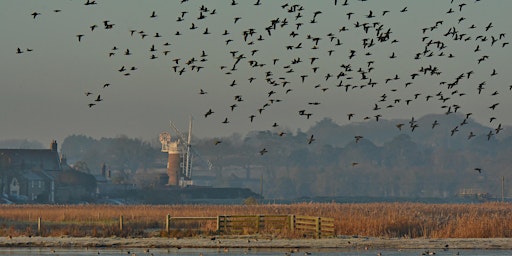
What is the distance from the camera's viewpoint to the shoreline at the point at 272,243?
62.4 metres

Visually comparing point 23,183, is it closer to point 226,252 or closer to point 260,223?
point 260,223

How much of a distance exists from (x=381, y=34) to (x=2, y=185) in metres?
143

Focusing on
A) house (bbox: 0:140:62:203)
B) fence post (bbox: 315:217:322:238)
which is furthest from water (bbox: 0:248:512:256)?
house (bbox: 0:140:62:203)

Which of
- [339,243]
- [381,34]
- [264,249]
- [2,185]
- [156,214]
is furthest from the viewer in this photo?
[2,185]

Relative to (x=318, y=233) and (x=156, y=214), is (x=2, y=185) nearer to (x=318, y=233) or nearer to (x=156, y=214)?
(x=156, y=214)

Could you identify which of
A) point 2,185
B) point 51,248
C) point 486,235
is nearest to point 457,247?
point 486,235

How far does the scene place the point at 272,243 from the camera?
64188mm

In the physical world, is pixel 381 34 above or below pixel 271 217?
above

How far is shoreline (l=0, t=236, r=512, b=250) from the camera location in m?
62.4

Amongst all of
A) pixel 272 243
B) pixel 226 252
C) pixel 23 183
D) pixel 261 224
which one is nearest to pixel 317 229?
pixel 272 243

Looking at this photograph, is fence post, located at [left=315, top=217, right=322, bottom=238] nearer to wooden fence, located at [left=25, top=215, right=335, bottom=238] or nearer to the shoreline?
wooden fence, located at [left=25, top=215, right=335, bottom=238]

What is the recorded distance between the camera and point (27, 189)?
7594 inches

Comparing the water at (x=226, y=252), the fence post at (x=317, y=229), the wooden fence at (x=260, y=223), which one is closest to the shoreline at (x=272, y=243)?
the fence post at (x=317, y=229)

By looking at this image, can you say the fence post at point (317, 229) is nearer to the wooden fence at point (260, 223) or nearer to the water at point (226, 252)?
the wooden fence at point (260, 223)
